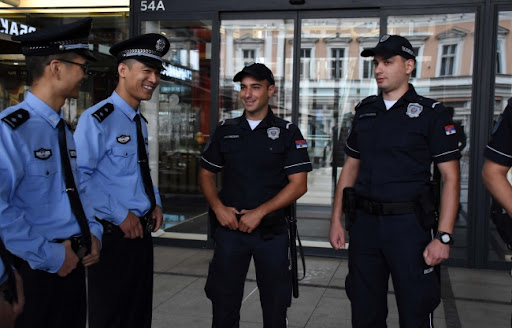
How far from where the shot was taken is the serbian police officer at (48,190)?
2.06 meters

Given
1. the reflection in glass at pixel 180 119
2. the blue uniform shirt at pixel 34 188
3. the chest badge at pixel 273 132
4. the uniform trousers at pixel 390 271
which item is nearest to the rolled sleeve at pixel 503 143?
the uniform trousers at pixel 390 271

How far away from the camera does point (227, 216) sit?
3.15 m

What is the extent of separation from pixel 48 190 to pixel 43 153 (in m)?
0.16

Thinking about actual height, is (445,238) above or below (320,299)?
above

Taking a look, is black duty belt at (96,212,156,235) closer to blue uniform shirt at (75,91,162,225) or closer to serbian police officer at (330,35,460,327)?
blue uniform shirt at (75,91,162,225)

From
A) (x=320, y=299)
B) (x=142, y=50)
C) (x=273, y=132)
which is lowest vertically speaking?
(x=320, y=299)

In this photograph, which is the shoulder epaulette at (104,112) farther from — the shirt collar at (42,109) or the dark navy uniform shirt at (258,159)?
the dark navy uniform shirt at (258,159)

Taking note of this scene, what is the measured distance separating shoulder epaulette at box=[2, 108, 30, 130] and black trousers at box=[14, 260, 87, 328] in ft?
1.83

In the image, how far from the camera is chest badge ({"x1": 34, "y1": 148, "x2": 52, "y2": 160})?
2.17 meters

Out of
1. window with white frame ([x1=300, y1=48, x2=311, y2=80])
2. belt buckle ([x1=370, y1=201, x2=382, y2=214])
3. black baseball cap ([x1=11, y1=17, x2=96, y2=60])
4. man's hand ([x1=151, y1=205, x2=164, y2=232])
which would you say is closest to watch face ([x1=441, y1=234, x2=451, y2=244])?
belt buckle ([x1=370, y1=201, x2=382, y2=214])

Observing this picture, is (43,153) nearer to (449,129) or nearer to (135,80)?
(135,80)

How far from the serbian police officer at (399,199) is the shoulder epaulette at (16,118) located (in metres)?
1.83

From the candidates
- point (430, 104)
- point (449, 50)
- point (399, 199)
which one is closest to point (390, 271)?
point (399, 199)

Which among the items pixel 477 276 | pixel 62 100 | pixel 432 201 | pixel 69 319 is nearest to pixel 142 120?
pixel 62 100
